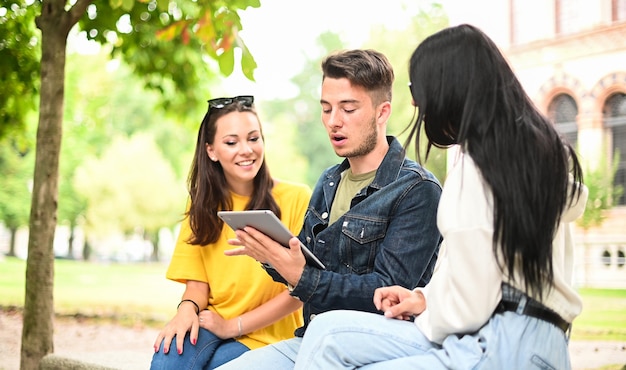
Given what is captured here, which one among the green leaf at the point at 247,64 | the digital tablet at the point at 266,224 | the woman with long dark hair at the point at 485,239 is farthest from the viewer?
the green leaf at the point at 247,64

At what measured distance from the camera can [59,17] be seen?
3494 millimetres

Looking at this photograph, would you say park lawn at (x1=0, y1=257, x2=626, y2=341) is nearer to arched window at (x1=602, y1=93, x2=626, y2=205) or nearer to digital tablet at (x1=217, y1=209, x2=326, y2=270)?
arched window at (x1=602, y1=93, x2=626, y2=205)

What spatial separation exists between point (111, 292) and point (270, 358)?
13.7 metres

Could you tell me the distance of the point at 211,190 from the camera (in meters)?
2.58

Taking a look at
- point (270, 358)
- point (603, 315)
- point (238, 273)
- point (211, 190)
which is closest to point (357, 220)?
point (270, 358)

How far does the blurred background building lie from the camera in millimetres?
6254

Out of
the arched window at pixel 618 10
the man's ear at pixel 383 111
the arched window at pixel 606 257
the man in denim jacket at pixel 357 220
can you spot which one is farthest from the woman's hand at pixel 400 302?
the arched window at pixel 618 10

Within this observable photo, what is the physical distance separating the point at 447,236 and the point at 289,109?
23.1 m

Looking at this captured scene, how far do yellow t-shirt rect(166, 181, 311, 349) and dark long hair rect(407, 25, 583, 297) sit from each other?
38.5 inches

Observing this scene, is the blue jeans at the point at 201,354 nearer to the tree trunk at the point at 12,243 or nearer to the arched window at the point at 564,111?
the arched window at the point at 564,111

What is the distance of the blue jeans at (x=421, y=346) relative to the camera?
1.50 metres

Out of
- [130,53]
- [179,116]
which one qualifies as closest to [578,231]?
[179,116]

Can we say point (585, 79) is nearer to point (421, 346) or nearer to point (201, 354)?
point (201, 354)

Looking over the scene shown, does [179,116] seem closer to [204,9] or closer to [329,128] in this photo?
[204,9]
